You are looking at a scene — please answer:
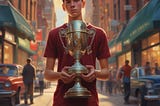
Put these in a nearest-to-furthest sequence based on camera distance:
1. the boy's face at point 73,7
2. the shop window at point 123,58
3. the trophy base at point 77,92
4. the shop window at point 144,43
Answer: the trophy base at point 77,92, the boy's face at point 73,7, the shop window at point 144,43, the shop window at point 123,58

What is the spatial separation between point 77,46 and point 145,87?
1108 cm

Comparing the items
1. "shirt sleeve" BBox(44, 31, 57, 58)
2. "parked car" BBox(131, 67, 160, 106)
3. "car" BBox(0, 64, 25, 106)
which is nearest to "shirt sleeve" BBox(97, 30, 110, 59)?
"shirt sleeve" BBox(44, 31, 57, 58)

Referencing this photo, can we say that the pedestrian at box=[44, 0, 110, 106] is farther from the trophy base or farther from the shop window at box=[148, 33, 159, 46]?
the shop window at box=[148, 33, 159, 46]

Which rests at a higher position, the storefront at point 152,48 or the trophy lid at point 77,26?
the storefront at point 152,48

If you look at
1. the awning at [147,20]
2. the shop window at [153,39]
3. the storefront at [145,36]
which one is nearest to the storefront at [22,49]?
the storefront at [145,36]

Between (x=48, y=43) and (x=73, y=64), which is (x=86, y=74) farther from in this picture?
(x=48, y=43)

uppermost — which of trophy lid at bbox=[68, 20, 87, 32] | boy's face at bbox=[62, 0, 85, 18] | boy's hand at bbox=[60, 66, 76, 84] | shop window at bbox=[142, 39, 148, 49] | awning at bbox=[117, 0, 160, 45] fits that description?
awning at bbox=[117, 0, 160, 45]

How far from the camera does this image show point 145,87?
13961mm

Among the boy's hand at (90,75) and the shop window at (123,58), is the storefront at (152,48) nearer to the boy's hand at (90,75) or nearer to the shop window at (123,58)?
the shop window at (123,58)

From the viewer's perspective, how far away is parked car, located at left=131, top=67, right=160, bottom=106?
44.2 feet

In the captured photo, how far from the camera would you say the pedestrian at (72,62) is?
3234 millimetres

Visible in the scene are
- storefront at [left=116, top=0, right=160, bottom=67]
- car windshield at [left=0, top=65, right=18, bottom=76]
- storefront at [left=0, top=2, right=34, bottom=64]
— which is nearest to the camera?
car windshield at [left=0, top=65, right=18, bottom=76]

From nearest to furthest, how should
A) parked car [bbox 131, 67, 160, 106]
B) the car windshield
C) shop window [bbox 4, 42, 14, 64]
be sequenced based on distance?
parked car [bbox 131, 67, 160, 106] → the car windshield → shop window [bbox 4, 42, 14, 64]

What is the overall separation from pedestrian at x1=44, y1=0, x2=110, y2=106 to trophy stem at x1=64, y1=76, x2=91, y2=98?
6cm
